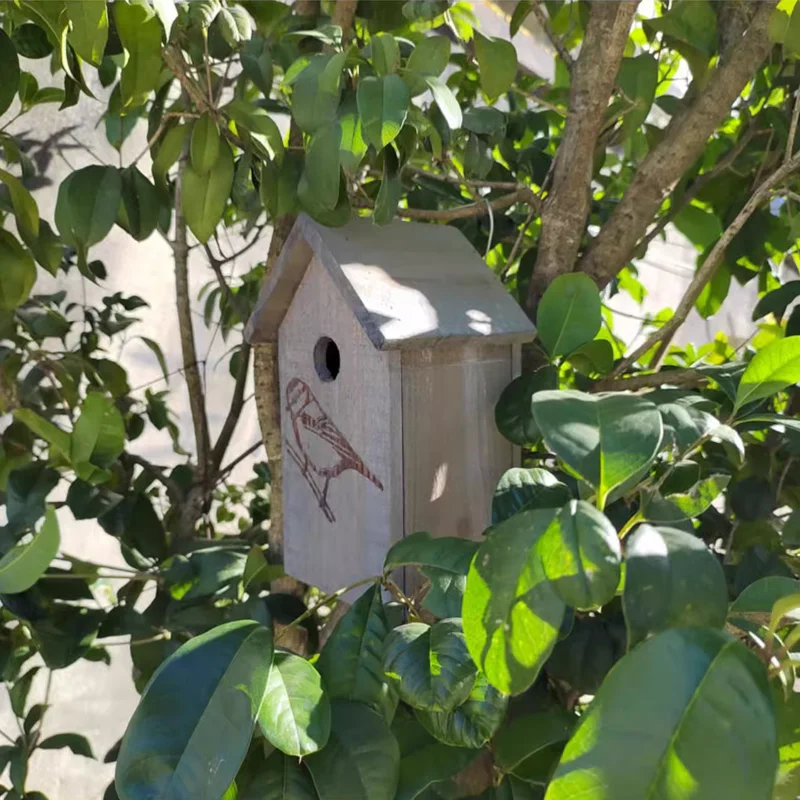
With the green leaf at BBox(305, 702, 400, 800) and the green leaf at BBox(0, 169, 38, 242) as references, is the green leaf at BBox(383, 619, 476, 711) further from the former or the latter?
the green leaf at BBox(0, 169, 38, 242)

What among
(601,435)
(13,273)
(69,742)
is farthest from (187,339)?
(601,435)

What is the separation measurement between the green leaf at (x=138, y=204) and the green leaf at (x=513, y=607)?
541 mm

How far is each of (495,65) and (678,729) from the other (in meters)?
0.57

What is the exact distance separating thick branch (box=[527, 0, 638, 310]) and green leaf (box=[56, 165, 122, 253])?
0.38 metres

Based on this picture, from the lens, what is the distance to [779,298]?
2.57ft

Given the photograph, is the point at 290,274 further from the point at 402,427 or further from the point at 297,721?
the point at 297,721

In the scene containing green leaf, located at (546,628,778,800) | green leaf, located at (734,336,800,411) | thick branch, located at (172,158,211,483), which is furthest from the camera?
thick branch, located at (172,158,211,483)

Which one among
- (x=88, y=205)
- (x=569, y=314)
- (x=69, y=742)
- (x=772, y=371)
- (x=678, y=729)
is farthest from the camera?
(x=69, y=742)

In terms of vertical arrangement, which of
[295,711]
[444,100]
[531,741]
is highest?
[444,100]

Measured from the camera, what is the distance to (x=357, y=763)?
403mm

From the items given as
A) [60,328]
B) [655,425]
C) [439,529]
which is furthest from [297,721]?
[60,328]

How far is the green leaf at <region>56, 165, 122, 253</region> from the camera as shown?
0.71 m

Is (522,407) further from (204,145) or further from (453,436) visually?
(204,145)

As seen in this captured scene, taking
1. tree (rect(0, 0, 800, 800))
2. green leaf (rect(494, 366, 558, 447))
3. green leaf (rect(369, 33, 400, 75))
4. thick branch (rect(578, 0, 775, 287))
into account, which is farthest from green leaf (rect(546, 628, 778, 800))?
thick branch (rect(578, 0, 775, 287))
